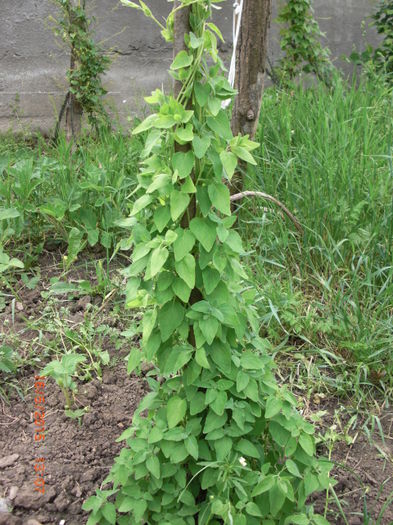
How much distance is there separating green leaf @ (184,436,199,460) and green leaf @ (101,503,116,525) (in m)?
0.29

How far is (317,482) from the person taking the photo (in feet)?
4.58

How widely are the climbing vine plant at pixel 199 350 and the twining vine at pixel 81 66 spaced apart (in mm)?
2485

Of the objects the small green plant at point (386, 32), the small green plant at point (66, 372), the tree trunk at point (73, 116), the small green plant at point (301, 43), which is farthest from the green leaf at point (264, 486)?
the small green plant at point (386, 32)

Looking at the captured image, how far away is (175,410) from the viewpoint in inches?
55.4

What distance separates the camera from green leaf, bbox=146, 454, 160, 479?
4.52 feet

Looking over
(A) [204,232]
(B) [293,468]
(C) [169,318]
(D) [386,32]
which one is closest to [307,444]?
(B) [293,468]

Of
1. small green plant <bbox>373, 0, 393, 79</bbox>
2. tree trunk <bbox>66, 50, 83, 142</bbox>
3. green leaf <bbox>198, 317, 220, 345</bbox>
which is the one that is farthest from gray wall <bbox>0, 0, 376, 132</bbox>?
green leaf <bbox>198, 317, 220, 345</bbox>

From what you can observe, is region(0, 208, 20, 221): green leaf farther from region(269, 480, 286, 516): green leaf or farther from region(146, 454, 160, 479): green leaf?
region(269, 480, 286, 516): green leaf

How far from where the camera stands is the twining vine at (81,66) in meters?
Result: 3.61

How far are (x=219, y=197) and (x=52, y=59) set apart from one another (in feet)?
11.9

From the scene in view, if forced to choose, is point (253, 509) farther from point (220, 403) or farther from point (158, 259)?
point (158, 259)

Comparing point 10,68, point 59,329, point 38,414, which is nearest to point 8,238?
point 59,329

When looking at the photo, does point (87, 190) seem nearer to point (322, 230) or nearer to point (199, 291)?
point (322, 230)

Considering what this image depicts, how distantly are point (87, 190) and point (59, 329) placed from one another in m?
0.79
